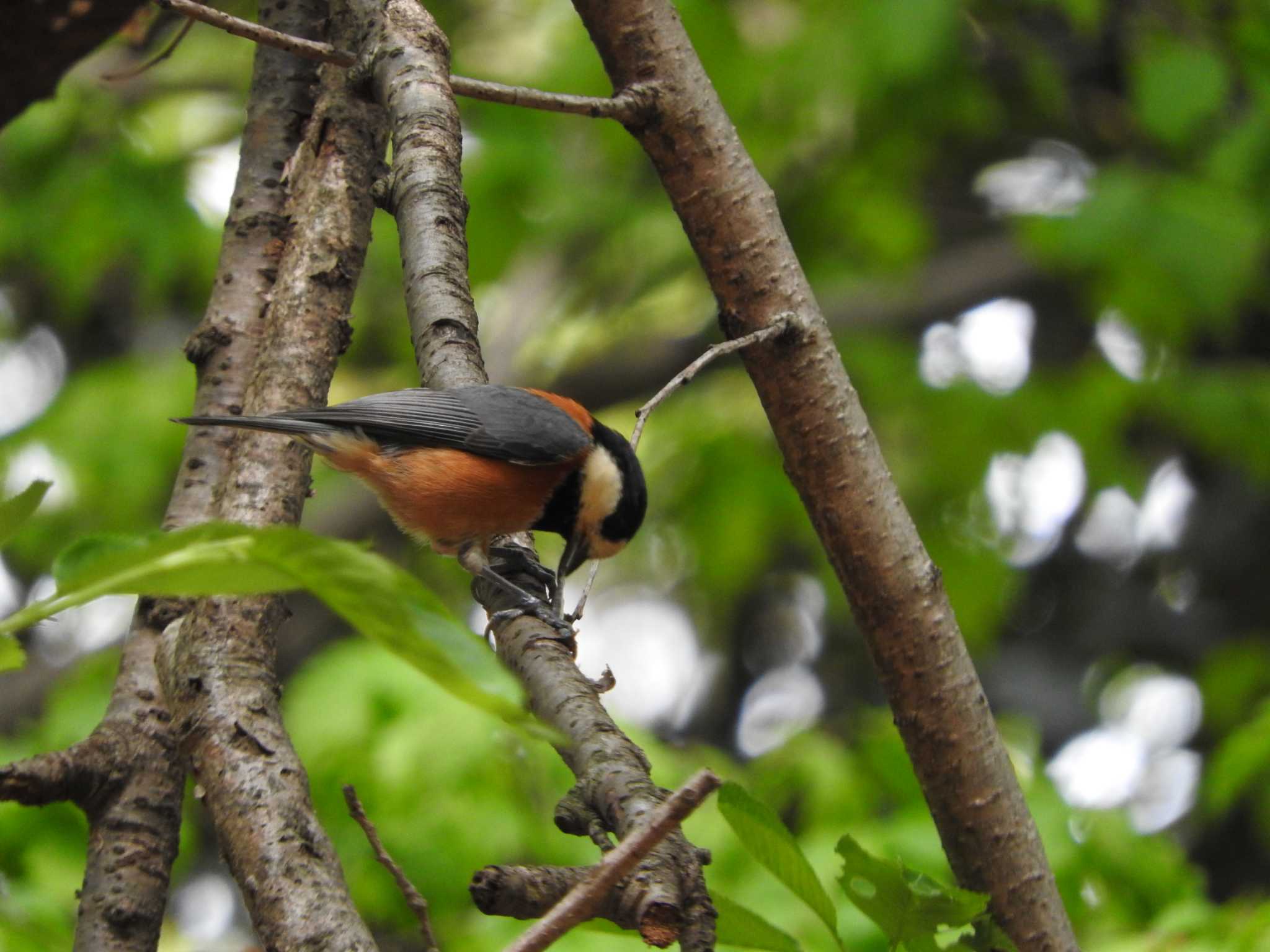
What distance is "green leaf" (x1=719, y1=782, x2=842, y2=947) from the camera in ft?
5.51

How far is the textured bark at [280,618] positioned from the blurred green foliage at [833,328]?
160cm

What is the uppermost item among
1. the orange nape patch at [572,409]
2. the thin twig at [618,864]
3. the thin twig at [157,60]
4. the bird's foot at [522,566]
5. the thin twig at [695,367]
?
the thin twig at [157,60]

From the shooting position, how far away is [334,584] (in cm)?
106

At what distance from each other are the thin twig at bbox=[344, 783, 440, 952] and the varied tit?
2200 mm

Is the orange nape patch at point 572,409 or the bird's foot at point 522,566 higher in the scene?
the orange nape patch at point 572,409

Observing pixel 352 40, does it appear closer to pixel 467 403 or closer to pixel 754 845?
pixel 467 403

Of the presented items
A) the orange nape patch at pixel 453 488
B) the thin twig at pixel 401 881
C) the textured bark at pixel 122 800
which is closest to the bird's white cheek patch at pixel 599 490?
the orange nape patch at pixel 453 488

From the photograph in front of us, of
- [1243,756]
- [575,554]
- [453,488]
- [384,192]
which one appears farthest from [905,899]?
[1243,756]

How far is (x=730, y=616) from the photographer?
11.0 m

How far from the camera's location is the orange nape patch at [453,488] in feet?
13.9

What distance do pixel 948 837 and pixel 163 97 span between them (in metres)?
7.66

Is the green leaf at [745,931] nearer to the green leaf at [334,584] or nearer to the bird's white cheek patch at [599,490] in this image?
the green leaf at [334,584]

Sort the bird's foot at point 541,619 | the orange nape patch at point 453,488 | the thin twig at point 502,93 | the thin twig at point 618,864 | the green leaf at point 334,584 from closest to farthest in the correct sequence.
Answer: the green leaf at point 334,584 → the thin twig at point 618,864 → the bird's foot at point 541,619 → the thin twig at point 502,93 → the orange nape patch at point 453,488

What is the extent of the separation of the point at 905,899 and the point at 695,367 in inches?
42.4
